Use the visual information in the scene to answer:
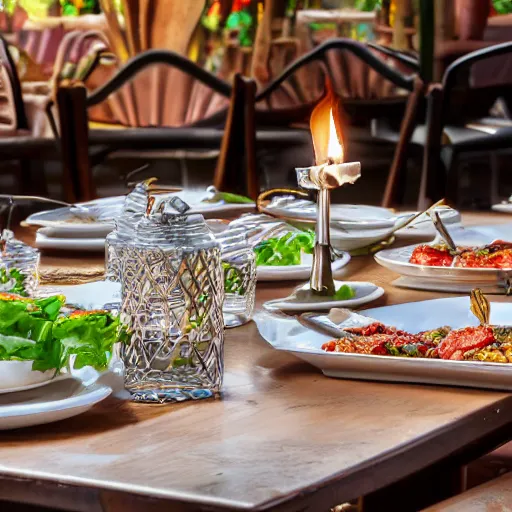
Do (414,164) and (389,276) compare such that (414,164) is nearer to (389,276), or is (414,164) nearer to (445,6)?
(445,6)

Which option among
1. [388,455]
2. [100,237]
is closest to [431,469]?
[100,237]

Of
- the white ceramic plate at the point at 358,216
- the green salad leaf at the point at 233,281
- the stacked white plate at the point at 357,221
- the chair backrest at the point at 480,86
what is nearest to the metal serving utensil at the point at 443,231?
the stacked white plate at the point at 357,221

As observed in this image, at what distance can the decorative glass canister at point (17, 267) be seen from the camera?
132cm

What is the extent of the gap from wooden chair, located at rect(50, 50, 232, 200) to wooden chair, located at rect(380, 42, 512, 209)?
2.84 feet

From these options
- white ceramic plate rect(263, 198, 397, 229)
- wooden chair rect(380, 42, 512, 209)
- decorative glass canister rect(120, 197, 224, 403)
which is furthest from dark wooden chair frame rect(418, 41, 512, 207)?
decorative glass canister rect(120, 197, 224, 403)

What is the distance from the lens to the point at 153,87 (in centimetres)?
579

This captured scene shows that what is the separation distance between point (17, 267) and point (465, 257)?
0.61m

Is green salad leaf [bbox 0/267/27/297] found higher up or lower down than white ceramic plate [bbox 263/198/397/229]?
higher up

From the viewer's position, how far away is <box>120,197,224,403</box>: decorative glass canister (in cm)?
96

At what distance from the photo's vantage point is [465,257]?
1500mm

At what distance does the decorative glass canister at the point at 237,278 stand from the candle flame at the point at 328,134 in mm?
154

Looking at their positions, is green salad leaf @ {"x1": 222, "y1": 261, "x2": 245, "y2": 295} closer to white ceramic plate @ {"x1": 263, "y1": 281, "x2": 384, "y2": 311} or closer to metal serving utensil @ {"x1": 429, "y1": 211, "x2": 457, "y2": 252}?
white ceramic plate @ {"x1": 263, "y1": 281, "x2": 384, "y2": 311}

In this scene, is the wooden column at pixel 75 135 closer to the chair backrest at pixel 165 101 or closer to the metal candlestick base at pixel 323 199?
the chair backrest at pixel 165 101

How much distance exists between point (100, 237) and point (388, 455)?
1123mm
